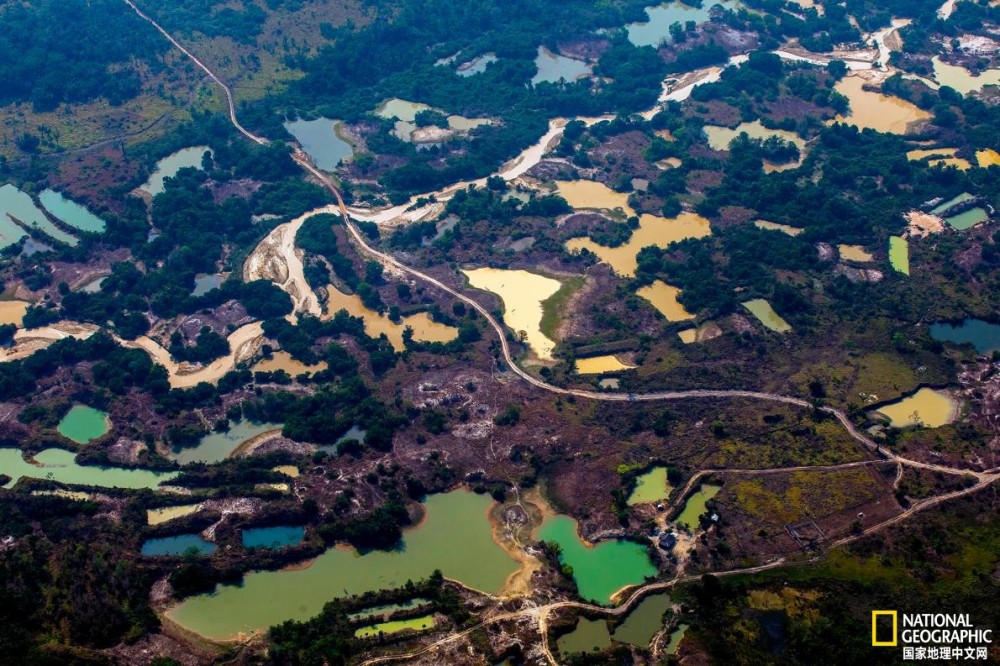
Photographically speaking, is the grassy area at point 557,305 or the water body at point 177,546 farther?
the grassy area at point 557,305

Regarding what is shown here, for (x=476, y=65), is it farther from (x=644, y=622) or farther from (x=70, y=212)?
(x=644, y=622)

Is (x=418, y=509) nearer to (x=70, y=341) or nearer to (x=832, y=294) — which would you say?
(x=70, y=341)

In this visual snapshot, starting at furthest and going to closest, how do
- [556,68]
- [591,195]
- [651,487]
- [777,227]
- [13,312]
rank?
1. [556,68]
2. [591,195]
3. [777,227]
4. [13,312]
5. [651,487]

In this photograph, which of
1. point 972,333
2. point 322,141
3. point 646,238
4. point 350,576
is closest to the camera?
point 350,576

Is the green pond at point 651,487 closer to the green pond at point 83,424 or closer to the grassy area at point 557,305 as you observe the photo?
the grassy area at point 557,305

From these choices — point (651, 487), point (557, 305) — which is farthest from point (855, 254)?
point (651, 487)

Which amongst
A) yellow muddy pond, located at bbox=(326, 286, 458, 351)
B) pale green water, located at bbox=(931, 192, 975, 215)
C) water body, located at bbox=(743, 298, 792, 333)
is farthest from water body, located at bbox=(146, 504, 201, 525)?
pale green water, located at bbox=(931, 192, 975, 215)

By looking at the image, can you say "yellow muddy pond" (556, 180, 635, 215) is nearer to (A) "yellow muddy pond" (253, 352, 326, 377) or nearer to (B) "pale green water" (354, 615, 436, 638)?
(A) "yellow muddy pond" (253, 352, 326, 377)

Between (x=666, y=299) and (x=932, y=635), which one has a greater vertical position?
(x=932, y=635)

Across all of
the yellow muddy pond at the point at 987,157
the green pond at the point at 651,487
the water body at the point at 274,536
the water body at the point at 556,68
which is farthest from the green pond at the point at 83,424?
the yellow muddy pond at the point at 987,157
